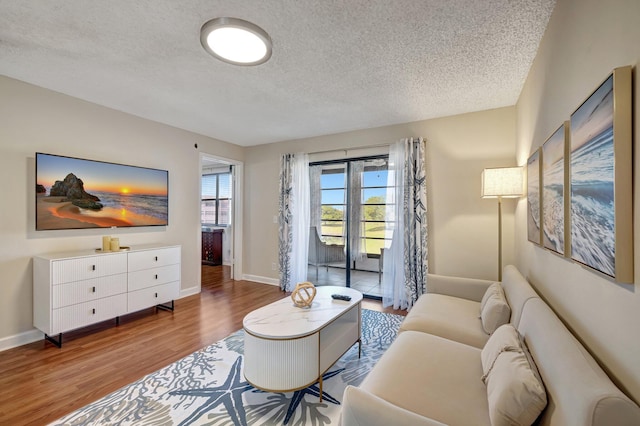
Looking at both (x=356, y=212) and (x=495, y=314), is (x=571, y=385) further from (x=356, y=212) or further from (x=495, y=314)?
(x=356, y=212)

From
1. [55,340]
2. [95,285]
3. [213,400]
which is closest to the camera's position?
[213,400]

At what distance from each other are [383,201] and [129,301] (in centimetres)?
351

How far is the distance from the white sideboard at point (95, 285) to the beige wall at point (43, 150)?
0.15 meters

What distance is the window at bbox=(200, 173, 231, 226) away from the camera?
7082mm

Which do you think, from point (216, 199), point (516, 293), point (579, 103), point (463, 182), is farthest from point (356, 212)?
point (216, 199)

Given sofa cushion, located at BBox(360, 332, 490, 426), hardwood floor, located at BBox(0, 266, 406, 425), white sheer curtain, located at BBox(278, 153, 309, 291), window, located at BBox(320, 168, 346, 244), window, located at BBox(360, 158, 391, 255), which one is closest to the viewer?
sofa cushion, located at BBox(360, 332, 490, 426)

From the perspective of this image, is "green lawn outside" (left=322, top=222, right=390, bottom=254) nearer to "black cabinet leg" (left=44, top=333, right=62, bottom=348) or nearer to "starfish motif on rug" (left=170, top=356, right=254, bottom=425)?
"starfish motif on rug" (left=170, top=356, right=254, bottom=425)

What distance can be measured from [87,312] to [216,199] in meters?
4.55

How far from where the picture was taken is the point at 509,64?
2.40 meters

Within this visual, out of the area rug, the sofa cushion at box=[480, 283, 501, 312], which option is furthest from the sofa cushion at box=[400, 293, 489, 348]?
the area rug

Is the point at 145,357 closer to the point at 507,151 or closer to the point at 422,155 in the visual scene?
the point at 422,155

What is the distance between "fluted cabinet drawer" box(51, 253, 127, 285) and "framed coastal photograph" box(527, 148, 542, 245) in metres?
4.00

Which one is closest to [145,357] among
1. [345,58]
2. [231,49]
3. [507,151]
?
[231,49]

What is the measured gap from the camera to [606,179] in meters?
1.01
